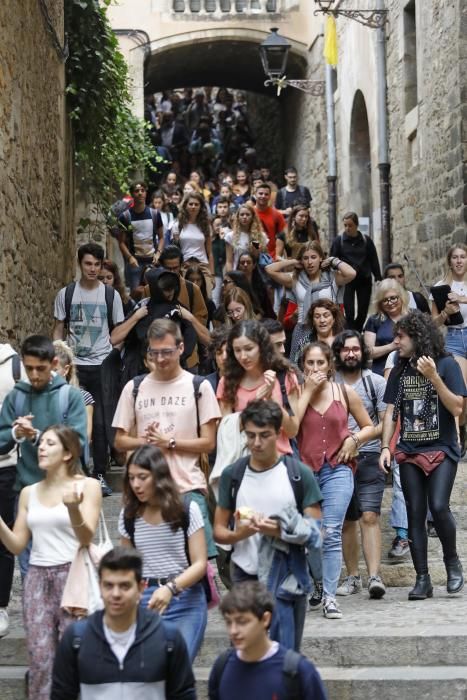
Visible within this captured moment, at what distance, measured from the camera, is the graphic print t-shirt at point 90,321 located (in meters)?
9.89

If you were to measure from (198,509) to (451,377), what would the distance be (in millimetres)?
2427

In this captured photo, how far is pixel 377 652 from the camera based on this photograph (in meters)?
6.82

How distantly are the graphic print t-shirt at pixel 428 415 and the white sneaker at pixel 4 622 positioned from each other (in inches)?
95.0

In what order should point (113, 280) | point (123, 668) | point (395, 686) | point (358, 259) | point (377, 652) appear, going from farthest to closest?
point (358, 259) < point (113, 280) < point (377, 652) < point (395, 686) < point (123, 668)

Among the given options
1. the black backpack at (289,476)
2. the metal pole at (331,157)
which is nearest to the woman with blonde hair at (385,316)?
the black backpack at (289,476)

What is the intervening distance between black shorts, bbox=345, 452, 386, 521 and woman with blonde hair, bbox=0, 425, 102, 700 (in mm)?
2353

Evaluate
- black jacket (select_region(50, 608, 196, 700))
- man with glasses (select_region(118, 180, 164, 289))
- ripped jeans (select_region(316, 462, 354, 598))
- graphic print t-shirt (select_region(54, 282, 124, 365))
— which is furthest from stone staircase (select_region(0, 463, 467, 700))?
man with glasses (select_region(118, 180, 164, 289))

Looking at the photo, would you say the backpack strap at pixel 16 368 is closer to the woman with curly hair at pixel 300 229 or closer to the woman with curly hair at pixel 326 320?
the woman with curly hair at pixel 326 320

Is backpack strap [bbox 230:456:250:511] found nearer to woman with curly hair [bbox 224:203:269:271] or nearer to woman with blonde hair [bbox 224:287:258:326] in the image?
woman with blonde hair [bbox 224:287:258:326]

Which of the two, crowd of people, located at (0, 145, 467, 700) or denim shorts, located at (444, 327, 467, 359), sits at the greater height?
denim shorts, located at (444, 327, 467, 359)

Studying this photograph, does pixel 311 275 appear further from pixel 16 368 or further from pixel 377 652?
pixel 377 652

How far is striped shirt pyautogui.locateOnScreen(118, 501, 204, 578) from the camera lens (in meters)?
5.75

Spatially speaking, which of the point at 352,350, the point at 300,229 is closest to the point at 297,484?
the point at 352,350

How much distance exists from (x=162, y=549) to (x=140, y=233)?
325 inches
